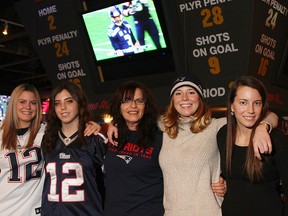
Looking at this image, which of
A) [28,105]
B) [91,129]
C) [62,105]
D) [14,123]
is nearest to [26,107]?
[28,105]

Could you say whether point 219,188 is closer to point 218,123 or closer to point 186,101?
point 218,123

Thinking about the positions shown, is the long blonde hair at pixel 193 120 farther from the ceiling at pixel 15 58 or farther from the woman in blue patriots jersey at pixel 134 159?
the ceiling at pixel 15 58

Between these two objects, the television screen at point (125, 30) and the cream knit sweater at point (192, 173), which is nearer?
the cream knit sweater at point (192, 173)

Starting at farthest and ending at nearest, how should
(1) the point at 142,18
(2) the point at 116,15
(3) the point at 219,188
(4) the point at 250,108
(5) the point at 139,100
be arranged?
(2) the point at 116,15, (1) the point at 142,18, (5) the point at 139,100, (3) the point at 219,188, (4) the point at 250,108

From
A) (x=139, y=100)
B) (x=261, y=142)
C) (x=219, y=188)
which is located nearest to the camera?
(x=261, y=142)

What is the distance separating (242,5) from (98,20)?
172cm

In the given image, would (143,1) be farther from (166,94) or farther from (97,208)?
(97,208)

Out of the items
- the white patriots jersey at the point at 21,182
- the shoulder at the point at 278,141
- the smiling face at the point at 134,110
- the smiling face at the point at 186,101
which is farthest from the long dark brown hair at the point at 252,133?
the white patriots jersey at the point at 21,182

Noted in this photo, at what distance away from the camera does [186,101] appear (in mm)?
2422

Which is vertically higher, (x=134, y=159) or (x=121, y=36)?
(x=121, y=36)

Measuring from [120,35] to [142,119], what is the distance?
1.85 metres

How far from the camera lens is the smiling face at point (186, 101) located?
7.92 ft

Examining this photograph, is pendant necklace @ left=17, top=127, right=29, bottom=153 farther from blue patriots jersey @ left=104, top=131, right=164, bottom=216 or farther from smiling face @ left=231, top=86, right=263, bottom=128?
smiling face @ left=231, top=86, right=263, bottom=128

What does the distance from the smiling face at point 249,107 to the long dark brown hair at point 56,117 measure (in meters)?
1.17
